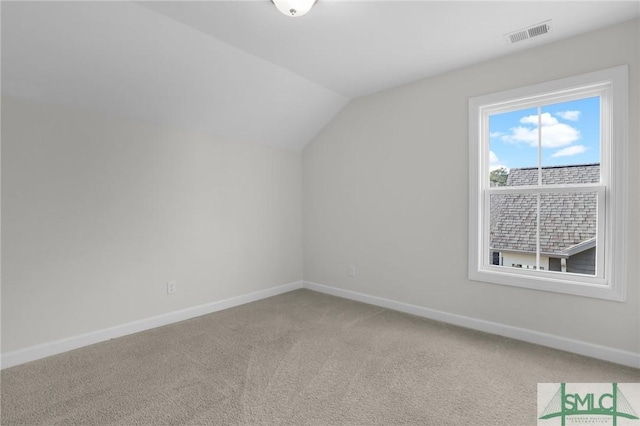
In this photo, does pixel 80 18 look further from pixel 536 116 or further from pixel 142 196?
pixel 536 116

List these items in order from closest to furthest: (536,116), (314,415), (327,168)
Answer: (314,415) → (536,116) → (327,168)

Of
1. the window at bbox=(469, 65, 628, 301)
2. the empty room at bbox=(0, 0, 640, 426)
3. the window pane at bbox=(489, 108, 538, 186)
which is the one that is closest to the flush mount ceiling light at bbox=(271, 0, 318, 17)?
the empty room at bbox=(0, 0, 640, 426)

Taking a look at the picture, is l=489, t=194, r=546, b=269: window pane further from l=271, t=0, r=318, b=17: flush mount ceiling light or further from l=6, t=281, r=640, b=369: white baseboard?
l=271, t=0, r=318, b=17: flush mount ceiling light

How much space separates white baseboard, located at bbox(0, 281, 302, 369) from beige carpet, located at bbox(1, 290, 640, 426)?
0.27ft

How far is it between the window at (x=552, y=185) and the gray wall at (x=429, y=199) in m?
0.08

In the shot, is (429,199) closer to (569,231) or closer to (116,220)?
(569,231)

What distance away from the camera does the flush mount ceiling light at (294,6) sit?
2035 millimetres

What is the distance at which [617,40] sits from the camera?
2.35m

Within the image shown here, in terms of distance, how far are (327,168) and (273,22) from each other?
2112mm

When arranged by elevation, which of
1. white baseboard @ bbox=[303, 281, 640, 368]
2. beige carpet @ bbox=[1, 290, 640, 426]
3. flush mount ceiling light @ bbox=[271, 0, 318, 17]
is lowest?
beige carpet @ bbox=[1, 290, 640, 426]

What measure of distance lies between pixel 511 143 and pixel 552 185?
0.52 metres

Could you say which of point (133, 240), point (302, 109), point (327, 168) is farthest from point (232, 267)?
point (302, 109)

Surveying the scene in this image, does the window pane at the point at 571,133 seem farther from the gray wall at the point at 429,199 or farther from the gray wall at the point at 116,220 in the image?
the gray wall at the point at 116,220

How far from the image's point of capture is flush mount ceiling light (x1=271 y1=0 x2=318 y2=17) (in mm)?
2035
